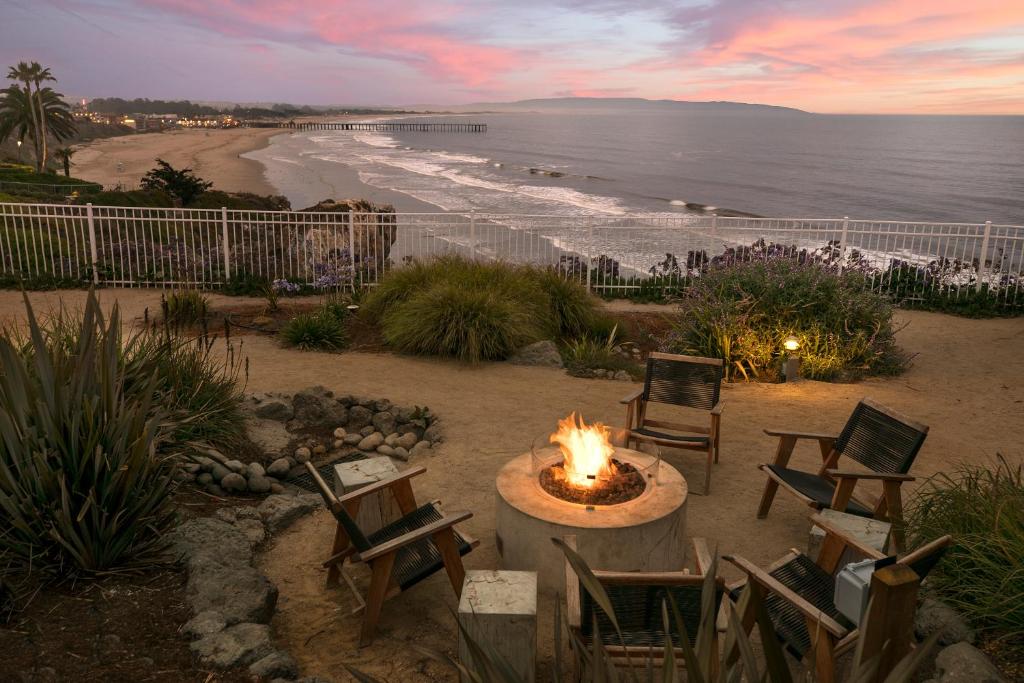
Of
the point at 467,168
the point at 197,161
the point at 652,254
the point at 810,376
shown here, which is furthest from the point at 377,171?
the point at 810,376

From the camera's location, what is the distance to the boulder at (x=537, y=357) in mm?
9633

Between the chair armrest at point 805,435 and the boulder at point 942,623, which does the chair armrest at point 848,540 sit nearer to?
the boulder at point 942,623

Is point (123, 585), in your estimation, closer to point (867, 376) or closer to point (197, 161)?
point (867, 376)

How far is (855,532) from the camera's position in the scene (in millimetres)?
4520

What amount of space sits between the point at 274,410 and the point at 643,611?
4744 millimetres

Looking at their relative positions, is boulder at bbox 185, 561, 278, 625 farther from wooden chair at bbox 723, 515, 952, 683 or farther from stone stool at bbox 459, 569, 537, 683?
wooden chair at bbox 723, 515, 952, 683

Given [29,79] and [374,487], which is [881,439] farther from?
[29,79]

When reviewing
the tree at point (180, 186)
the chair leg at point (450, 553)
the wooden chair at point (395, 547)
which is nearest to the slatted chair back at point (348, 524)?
the wooden chair at point (395, 547)

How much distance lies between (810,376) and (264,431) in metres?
6.52

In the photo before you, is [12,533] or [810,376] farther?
[810,376]

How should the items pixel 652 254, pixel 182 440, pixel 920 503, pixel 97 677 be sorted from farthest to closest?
pixel 652 254, pixel 182 440, pixel 920 503, pixel 97 677

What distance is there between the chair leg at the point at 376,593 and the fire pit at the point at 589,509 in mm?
949

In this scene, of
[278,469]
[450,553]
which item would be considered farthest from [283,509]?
[450,553]

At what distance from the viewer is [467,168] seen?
185 ft
